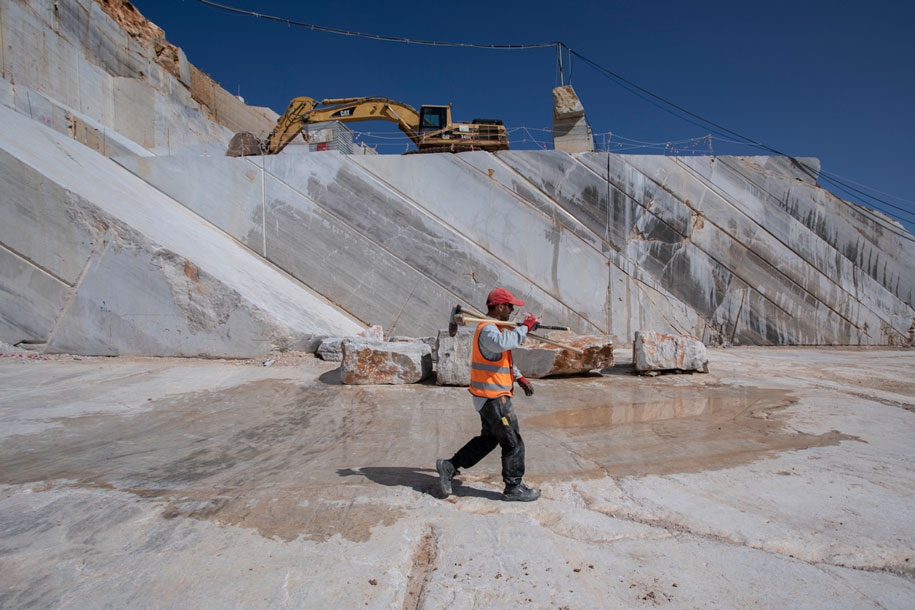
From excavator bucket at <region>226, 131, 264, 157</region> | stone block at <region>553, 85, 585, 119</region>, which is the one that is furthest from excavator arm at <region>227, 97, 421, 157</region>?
stone block at <region>553, 85, 585, 119</region>

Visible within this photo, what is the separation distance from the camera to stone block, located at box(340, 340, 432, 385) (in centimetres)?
537

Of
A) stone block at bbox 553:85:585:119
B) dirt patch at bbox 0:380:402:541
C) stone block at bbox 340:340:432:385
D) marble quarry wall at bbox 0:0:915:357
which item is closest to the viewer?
dirt patch at bbox 0:380:402:541

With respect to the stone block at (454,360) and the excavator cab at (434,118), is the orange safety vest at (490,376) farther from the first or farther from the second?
the excavator cab at (434,118)

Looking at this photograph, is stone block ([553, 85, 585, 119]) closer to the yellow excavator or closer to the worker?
the yellow excavator

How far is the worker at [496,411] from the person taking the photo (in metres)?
2.48

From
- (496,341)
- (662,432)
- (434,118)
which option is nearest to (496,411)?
(496,341)

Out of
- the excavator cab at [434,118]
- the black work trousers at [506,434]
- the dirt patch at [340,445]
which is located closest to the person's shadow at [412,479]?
the dirt patch at [340,445]

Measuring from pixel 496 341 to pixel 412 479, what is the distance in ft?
3.29

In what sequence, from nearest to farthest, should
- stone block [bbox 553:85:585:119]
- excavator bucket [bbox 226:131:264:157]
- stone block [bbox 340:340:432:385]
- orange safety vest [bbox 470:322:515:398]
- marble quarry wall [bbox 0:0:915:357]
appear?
orange safety vest [bbox 470:322:515:398] < stone block [bbox 340:340:432:385] < marble quarry wall [bbox 0:0:915:357] < stone block [bbox 553:85:585:119] < excavator bucket [bbox 226:131:264:157]

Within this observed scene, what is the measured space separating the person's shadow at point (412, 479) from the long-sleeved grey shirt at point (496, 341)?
0.47 meters

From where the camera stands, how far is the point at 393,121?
12.6 meters

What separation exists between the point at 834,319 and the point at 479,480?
11.3m

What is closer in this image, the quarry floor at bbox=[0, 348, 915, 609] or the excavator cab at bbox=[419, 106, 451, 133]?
the quarry floor at bbox=[0, 348, 915, 609]

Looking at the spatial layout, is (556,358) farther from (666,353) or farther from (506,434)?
(506,434)
